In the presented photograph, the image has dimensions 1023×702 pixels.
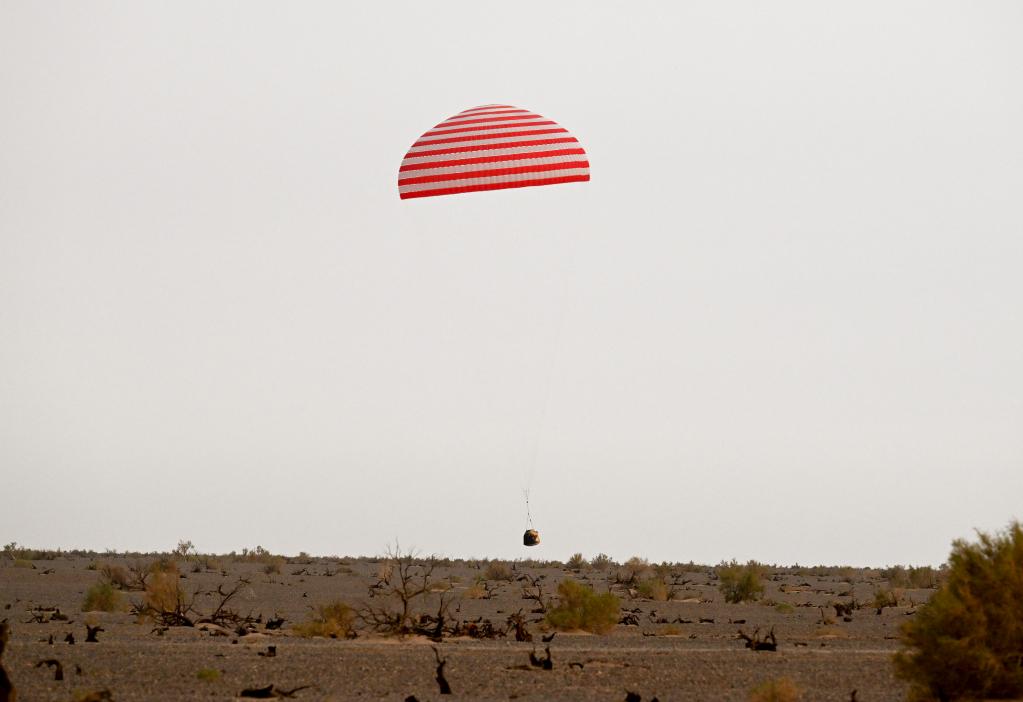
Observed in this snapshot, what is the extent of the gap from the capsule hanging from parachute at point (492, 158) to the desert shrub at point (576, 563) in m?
27.3

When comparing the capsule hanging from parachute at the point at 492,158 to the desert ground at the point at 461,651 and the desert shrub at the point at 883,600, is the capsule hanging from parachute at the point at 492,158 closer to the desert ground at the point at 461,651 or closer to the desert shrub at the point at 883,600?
the desert ground at the point at 461,651

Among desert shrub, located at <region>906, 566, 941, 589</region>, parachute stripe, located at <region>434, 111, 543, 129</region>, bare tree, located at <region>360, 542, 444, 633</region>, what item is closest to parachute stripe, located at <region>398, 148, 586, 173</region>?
parachute stripe, located at <region>434, 111, 543, 129</region>

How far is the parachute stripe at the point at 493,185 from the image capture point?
26.1 m

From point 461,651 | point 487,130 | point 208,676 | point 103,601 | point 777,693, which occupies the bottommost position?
point 777,693

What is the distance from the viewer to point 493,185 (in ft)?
85.7

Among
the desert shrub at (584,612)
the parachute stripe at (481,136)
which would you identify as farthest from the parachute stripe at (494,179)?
the desert shrub at (584,612)

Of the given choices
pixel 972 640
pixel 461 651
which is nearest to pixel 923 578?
pixel 461 651

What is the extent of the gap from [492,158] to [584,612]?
8.27m

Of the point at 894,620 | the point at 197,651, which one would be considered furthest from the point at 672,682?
the point at 894,620

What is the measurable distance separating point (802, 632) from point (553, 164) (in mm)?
9735

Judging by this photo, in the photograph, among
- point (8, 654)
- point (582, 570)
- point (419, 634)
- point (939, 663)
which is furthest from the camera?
point (582, 570)

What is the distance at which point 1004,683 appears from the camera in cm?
1597

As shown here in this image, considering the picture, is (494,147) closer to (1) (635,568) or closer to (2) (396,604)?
(2) (396,604)

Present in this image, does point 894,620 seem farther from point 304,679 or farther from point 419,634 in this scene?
point 304,679
